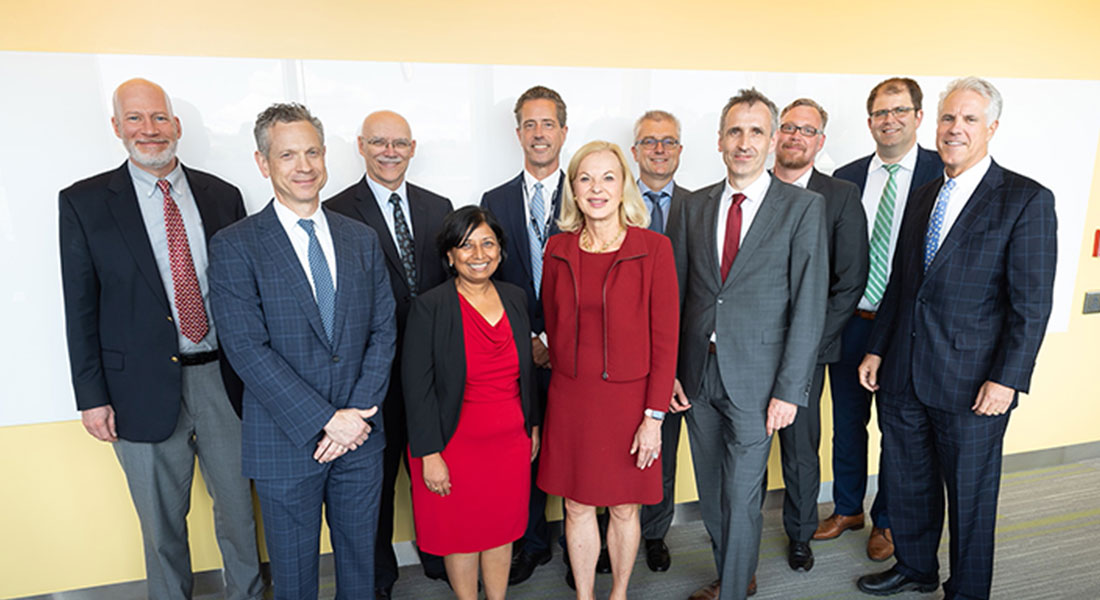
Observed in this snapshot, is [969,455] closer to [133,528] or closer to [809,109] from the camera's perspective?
[809,109]

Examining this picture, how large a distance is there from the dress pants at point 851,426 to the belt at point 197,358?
2.90m

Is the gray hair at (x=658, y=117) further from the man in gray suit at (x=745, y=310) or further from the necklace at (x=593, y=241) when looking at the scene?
the necklace at (x=593, y=241)

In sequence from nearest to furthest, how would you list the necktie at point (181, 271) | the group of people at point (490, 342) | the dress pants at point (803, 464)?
1. the group of people at point (490, 342)
2. the necktie at point (181, 271)
3. the dress pants at point (803, 464)

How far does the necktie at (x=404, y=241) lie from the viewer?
2.65m


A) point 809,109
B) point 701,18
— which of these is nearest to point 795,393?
point 809,109

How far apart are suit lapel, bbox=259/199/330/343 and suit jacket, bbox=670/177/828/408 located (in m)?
1.44

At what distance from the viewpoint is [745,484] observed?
7.98ft

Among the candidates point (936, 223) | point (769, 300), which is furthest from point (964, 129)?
point (769, 300)

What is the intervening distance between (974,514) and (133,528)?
3700 millimetres

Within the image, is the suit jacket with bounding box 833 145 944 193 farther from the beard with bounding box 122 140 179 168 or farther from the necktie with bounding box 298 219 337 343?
the beard with bounding box 122 140 179 168

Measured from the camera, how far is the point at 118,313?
88.6 inches

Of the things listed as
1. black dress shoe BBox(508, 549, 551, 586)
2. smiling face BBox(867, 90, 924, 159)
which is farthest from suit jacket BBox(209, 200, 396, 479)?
smiling face BBox(867, 90, 924, 159)

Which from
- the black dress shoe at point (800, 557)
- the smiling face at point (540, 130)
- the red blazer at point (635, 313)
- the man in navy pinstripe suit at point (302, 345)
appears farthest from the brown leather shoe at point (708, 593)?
the smiling face at point (540, 130)

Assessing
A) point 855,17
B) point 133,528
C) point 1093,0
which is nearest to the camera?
point 133,528
